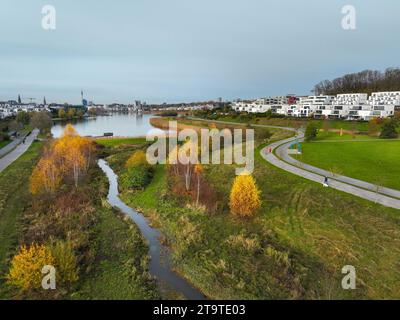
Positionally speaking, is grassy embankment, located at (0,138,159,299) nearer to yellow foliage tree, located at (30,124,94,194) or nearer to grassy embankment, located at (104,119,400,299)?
yellow foliage tree, located at (30,124,94,194)

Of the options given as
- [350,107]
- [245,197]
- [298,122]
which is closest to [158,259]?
[245,197]

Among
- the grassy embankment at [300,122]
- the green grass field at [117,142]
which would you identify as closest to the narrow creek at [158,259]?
the green grass field at [117,142]

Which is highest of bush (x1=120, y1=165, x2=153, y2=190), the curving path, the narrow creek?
the curving path

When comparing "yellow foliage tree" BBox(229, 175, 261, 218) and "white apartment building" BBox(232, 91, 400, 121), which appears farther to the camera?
"white apartment building" BBox(232, 91, 400, 121)

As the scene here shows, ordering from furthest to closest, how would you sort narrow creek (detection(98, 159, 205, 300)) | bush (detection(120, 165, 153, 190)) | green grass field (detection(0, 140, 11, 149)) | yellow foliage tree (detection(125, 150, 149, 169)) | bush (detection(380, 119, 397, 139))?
green grass field (detection(0, 140, 11, 149))
bush (detection(380, 119, 397, 139))
yellow foliage tree (detection(125, 150, 149, 169))
bush (detection(120, 165, 153, 190))
narrow creek (detection(98, 159, 205, 300))

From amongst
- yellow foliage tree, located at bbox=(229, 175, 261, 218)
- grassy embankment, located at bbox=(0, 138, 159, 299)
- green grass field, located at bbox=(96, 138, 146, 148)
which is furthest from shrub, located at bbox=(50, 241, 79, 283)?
green grass field, located at bbox=(96, 138, 146, 148)
